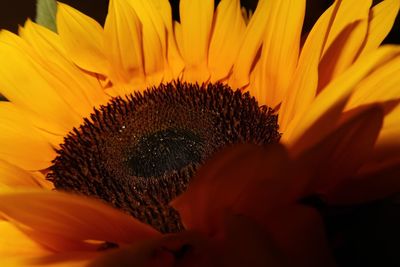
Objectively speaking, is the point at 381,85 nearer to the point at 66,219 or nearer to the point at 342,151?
the point at 342,151

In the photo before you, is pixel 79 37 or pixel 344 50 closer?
pixel 344 50

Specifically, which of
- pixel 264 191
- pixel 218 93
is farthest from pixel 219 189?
pixel 218 93

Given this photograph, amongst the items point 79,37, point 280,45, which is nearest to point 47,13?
point 79,37

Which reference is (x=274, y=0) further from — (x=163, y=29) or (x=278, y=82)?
(x=163, y=29)

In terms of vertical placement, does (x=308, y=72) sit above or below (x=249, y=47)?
below

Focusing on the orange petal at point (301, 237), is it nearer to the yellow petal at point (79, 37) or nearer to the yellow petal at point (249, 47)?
the yellow petal at point (249, 47)

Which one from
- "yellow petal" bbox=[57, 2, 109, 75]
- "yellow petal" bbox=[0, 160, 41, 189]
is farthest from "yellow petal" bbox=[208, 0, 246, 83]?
"yellow petal" bbox=[0, 160, 41, 189]

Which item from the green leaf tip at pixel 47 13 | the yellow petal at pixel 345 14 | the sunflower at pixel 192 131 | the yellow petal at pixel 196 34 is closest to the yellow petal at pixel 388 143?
the sunflower at pixel 192 131

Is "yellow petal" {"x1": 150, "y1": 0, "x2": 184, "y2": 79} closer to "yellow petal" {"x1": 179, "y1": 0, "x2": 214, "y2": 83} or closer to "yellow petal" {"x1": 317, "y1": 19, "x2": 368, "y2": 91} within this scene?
"yellow petal" {"x1": 179, "y1": 0, "x2": 214, "y2": 83}
